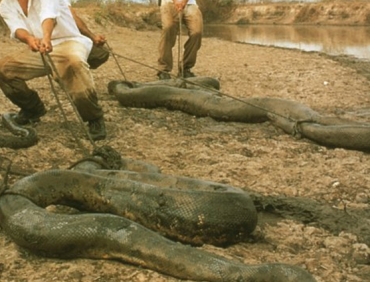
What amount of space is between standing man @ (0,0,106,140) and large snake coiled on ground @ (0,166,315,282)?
175cm

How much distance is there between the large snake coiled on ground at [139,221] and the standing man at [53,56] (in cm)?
175

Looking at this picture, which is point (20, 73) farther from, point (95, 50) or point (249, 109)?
point (249, 109)

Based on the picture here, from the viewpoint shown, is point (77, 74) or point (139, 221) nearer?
point (139, 221)

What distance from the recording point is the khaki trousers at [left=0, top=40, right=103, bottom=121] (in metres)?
5.69

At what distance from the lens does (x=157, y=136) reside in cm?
627

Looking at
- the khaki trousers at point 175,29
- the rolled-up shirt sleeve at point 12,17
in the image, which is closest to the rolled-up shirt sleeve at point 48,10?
the rolled-up shirt sleeve at point 12,17

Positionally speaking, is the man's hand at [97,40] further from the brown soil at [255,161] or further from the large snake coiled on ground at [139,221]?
the large snake coiled on ground at [139,221]

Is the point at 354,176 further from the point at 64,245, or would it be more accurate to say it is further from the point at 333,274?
the point at 64,245

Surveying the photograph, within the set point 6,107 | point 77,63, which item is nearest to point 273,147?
point 77,63

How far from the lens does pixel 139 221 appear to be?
12.1ft

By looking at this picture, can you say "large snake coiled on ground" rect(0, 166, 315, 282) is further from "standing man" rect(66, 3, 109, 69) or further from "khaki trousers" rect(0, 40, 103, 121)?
"standing man" rect(66, 3, 109, 69)

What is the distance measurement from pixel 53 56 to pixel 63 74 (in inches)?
8.6

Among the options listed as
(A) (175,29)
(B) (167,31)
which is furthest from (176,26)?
(B) (167,31)

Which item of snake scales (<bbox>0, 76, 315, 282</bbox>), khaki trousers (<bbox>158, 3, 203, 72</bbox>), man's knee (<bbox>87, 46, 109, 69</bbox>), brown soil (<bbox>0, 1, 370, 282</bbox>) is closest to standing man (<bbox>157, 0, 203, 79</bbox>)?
khaki trousers (<bbox>158, 3, 203, 72</bbox>)
